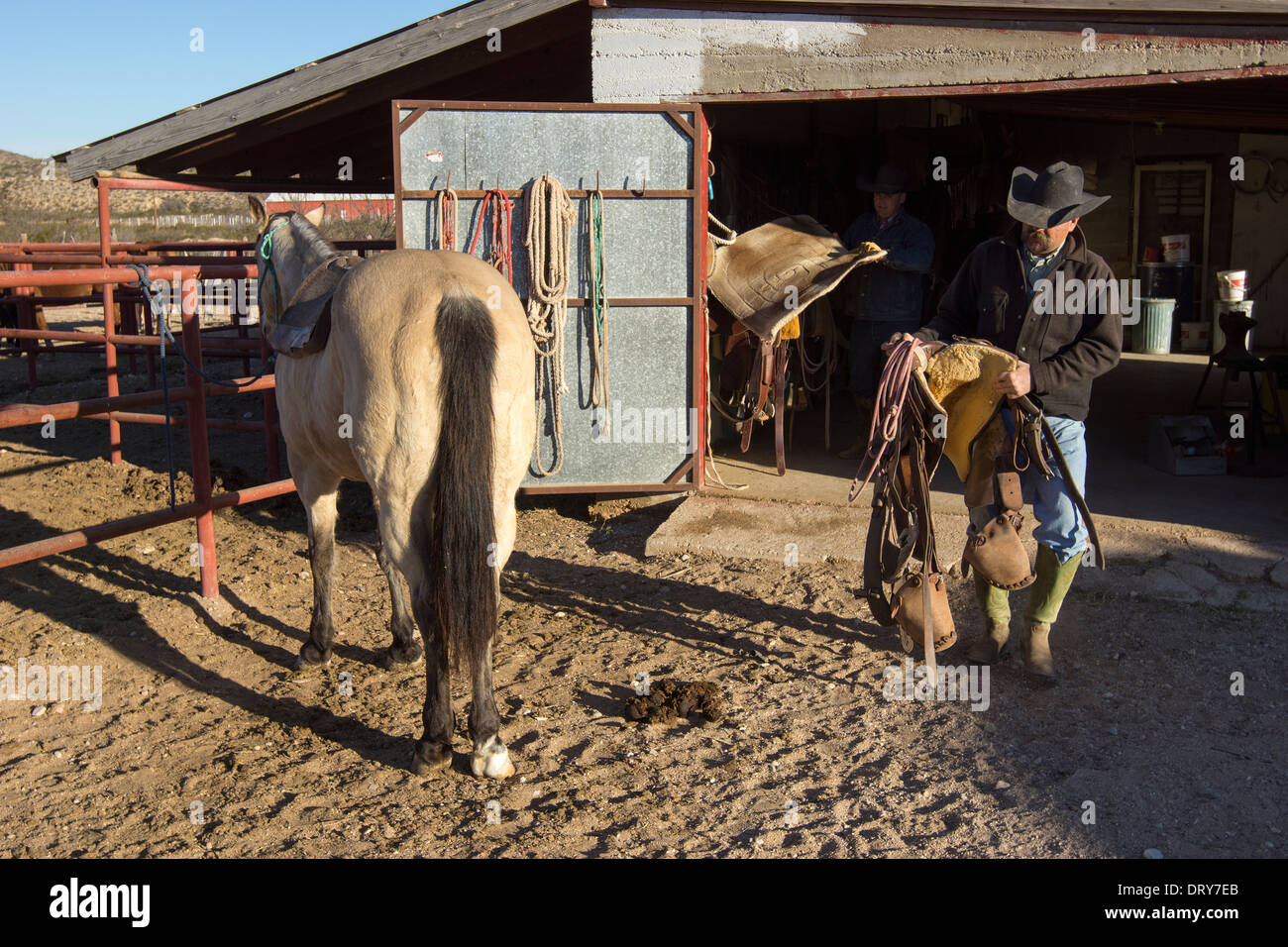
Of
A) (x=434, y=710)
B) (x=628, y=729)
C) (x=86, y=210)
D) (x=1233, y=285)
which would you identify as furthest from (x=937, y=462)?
(x=86, y=210)

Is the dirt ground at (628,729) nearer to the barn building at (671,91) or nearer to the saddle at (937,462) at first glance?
the saddle at (937,462)

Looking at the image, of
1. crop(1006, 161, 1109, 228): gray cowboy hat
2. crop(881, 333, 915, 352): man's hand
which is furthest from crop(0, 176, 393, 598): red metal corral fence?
crop(1006, 161, 1109, 228): gray cowboy hat

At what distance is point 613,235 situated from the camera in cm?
589

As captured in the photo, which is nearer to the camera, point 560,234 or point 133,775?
point 133,775

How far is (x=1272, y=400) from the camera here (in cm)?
765

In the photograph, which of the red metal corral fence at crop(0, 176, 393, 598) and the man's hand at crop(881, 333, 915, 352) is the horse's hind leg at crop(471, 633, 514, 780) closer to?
the man's hand at crop(881, 333, 915, 352)

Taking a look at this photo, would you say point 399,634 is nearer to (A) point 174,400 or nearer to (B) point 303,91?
(A) point 174,400

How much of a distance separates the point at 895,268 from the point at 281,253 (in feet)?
13.1

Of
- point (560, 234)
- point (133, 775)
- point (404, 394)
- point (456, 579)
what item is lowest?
point (133, 775)

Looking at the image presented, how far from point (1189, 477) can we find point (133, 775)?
240 inches

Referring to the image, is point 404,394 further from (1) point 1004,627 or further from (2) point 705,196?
(2) point 705,196

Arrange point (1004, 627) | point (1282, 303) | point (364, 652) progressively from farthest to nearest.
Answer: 1. point (1282, 303)
2. point (364, 652)
3. point (1004, 627)
